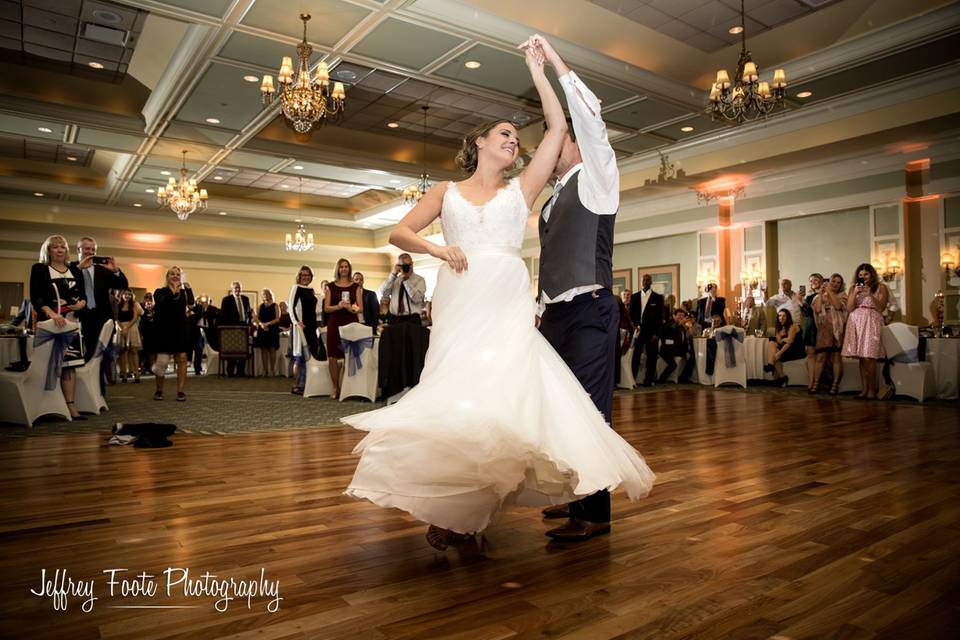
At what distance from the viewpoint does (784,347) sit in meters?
9.18

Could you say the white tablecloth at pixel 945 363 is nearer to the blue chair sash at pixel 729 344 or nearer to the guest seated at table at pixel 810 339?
the guest seated at table at pixel 810 339

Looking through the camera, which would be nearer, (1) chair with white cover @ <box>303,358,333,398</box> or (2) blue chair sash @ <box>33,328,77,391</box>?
(2) blue chair sash @ <box>33,328,77,391</box>

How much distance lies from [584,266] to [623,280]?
1250 cm

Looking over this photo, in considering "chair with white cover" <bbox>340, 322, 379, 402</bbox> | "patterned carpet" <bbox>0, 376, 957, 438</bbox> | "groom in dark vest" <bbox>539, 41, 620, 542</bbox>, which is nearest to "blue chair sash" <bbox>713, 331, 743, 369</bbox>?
"patterned carpet" <bbox>0, 376, 957, 438</bbox>

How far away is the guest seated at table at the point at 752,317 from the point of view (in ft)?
36.1

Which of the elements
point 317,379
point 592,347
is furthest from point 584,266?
point 317,379

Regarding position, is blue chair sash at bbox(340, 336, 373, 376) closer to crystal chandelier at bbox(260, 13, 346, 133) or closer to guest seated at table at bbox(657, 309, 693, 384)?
crystal chandelier at bbox(260, 13, 346, 133)

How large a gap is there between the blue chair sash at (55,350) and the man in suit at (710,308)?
885cm

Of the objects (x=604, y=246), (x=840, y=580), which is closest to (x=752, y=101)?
(x=604, y=246)

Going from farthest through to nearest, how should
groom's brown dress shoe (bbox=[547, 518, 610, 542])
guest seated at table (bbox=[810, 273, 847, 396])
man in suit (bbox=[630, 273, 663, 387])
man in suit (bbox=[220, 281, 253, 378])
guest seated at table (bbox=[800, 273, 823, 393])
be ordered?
1. man in suit (bbox=[220, 281, 253, 378])
2. man in suit (bbox=[630, 273, 663, 387])
3. guest seated at table (bbox=[800, 273, 823, 393])
4. guest seated at table (bbox=[810, 273, 847, 396])
5. groom's brown dress shoe (bbox=[547, 518, 610, 542])

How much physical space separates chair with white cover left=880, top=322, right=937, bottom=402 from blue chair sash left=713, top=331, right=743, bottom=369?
6.54ft

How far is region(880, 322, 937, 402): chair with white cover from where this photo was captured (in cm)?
707

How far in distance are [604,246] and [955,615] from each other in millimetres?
1378

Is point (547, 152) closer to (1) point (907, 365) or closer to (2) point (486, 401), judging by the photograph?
(2) point (486, 401)
